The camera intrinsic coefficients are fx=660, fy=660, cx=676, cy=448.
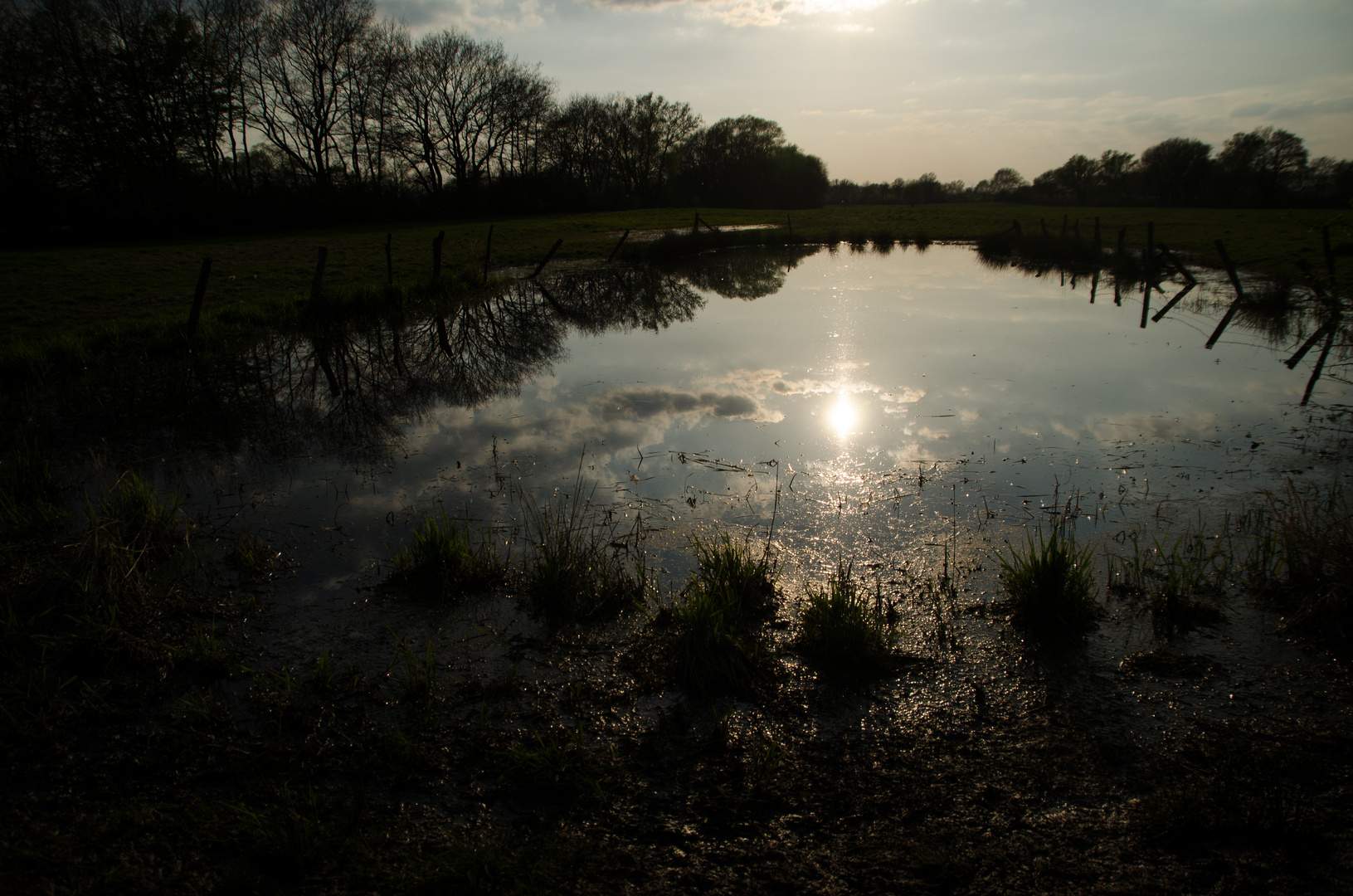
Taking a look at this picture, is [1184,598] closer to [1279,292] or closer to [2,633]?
[2,633]

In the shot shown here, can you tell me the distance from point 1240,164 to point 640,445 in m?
76.2

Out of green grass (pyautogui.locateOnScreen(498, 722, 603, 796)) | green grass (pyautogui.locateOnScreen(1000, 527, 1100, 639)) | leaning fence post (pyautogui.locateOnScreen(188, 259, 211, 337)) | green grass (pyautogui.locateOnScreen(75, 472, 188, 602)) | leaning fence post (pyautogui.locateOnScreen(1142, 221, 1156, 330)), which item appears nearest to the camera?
green grass (pyautogui.locateOnScreen(498, 722, 603, 796))

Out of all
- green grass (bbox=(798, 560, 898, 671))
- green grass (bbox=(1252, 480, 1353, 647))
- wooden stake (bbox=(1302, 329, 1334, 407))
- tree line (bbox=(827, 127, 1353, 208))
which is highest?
tree line (bbox=(827, 127, 1353, 208))

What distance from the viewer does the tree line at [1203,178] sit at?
186 ft

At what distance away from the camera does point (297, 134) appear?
48281mm

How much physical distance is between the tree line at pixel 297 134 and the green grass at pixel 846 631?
4111cm

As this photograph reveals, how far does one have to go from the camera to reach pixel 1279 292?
650 inches

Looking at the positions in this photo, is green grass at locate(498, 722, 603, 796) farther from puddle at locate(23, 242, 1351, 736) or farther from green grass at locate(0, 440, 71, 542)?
green grass at locate(0, 440, 71, 542)

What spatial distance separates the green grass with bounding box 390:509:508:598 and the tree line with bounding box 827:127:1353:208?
58027mm

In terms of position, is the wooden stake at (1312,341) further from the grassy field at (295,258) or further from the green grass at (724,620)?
the green grass at (724,620)

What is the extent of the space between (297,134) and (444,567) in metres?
55.9

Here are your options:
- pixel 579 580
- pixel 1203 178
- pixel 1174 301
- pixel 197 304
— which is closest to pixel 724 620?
pixel 579 580

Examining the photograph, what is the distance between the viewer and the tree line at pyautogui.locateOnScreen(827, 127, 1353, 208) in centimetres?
5681

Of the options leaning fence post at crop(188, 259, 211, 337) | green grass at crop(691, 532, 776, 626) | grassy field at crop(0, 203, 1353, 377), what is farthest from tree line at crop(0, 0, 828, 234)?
green grass at crop(691, 532, 776, 626)
